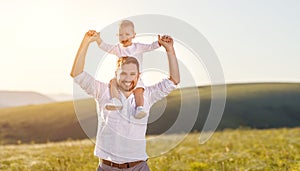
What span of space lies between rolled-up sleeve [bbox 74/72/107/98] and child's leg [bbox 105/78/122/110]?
12cm

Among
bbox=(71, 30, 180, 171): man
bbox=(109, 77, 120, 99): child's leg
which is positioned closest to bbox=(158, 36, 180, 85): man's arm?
bbox=(71, 30, 180, 171): man

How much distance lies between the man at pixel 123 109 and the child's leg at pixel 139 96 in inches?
2.1

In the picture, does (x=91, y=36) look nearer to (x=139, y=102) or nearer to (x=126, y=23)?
(x=126, y=23)

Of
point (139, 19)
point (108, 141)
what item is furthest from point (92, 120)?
point (139, 19)

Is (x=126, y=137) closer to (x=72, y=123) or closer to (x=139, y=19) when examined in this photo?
(x=139, y=19)

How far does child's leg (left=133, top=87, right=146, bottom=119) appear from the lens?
6414 millimetres

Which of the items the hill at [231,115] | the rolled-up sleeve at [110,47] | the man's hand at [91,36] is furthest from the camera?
the hill at [231,115]

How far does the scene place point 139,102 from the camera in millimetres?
6480

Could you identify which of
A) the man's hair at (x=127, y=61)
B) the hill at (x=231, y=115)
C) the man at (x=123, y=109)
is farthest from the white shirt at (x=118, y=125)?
the hill at (x=231, y=115)

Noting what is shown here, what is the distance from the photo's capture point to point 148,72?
23.0 ft

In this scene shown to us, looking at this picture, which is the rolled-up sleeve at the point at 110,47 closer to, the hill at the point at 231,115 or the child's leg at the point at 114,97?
the child's leg at the point at 114,97

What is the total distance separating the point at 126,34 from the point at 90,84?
0.81 metres

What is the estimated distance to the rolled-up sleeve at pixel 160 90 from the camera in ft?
22.1

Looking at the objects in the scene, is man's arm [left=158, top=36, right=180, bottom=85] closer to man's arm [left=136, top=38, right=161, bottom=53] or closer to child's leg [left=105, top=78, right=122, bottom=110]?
man's arm [left=136, top=38, right=161, bottom=53]
